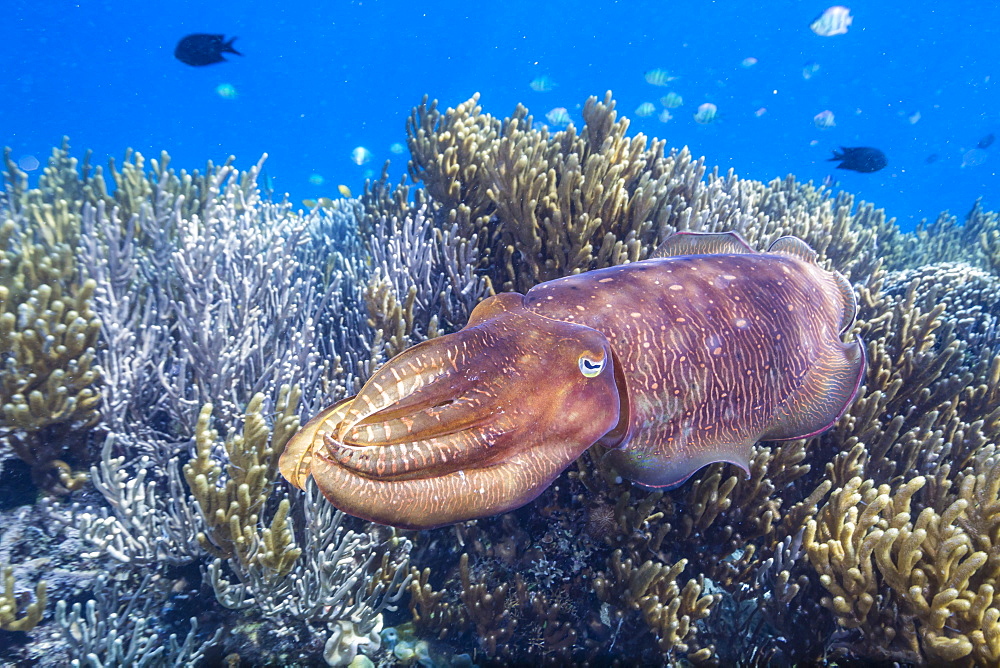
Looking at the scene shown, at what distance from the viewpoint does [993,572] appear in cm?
230

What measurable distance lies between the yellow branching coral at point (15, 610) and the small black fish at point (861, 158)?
14603mm

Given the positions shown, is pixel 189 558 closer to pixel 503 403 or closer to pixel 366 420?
pixel 366 420

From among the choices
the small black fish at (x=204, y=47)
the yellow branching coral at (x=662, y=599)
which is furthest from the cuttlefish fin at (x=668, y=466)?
the small black fish at (x=204, y=47)

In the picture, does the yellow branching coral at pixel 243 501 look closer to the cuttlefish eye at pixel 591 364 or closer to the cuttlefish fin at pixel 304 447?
the cuttlefish fin at pixel 304 447

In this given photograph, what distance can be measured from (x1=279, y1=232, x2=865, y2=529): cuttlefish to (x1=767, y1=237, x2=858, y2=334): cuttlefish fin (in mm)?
12

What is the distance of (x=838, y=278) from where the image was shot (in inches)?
112


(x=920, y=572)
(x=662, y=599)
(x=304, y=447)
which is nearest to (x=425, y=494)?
(x=304, y=447)

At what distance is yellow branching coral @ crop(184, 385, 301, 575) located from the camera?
2.53m

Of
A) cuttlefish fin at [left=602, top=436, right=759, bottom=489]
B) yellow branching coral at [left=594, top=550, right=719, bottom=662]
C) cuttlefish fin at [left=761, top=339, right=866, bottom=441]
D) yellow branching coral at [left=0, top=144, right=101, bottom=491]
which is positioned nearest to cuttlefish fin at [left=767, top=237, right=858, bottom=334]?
cuttlefish fin at [left=761, top=339, right=866, bottom=441]

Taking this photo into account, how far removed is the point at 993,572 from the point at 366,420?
3.04 metres

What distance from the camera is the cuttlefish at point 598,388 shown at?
4.50 feet

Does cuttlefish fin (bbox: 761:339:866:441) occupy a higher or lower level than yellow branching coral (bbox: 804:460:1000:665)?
higher

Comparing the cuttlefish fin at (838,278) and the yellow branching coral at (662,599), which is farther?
the cuttlefish fin at (838,278)

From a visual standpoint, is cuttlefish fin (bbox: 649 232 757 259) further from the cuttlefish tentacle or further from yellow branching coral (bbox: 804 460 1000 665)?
the cuttlefish tentacle
